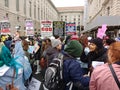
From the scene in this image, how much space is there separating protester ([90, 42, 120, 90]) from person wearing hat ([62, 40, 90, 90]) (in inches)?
32.1

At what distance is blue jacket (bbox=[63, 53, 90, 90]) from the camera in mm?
3986

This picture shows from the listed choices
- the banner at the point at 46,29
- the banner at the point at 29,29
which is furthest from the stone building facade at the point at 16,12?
the banner at the point at 46,29

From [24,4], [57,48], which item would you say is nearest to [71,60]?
[57,48]

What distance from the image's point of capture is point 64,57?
4176 millimetres

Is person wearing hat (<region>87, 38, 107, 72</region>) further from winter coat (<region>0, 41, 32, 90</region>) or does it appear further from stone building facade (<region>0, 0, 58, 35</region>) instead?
stone building facade (<region>0, 0, 58, 35</region>)

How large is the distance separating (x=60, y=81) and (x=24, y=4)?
46.2 metres

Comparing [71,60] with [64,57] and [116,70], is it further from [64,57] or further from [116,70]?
[116,70]

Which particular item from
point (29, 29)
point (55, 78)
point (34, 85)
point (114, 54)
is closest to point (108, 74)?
point (114, 54)

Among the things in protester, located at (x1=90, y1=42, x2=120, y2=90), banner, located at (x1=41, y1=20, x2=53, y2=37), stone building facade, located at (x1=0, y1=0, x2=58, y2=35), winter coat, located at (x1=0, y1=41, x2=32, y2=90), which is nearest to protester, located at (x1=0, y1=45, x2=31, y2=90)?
winter coat, located at (x1=0, y1=41, x2=32, y2=90)

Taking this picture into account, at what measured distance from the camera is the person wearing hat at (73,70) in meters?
3.99

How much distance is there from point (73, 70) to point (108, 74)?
105 cm

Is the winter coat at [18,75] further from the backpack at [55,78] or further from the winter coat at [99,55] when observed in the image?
the winter coat at [99,55]

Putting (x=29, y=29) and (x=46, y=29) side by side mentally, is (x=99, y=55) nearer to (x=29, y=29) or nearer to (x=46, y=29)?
(x=46, y=29)

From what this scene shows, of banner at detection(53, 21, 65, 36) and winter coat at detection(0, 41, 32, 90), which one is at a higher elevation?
banner at detection(53, 21, 65, 36)
